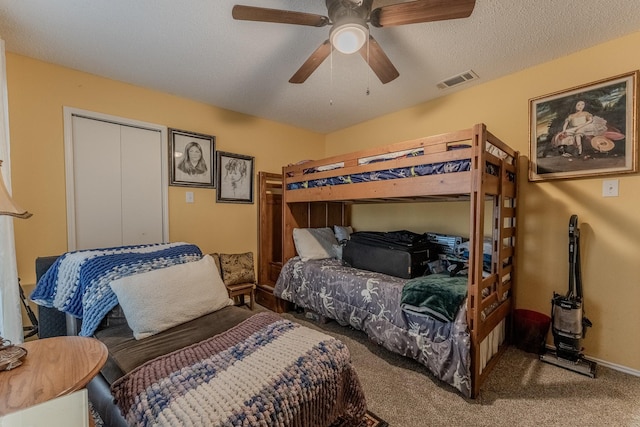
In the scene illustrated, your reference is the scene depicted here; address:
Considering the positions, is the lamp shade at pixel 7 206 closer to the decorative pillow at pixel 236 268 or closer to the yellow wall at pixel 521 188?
the yellow wall at pixel 521 188

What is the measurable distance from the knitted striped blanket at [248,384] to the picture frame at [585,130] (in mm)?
2247

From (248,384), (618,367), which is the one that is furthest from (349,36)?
(618,367)

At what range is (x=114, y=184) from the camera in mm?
2424

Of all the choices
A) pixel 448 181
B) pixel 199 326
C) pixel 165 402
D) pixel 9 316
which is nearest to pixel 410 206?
pixel 448 181

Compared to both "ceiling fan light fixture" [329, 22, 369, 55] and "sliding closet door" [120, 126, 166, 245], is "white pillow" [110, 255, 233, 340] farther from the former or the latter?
"ceiling fan light fixture" [329, 22, 369, 55]

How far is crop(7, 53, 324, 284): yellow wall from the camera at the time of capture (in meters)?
2.02

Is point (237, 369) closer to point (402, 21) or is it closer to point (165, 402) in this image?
point (165, 402)

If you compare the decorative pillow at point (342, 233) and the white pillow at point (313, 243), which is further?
the decorative pillow at point (342, 233)

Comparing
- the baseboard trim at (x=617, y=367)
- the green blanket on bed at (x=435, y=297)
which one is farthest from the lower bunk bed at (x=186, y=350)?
the baseboard trim at (x=617, y=367)

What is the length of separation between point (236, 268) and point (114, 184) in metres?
1.39

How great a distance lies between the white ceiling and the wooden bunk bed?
2.28 ft

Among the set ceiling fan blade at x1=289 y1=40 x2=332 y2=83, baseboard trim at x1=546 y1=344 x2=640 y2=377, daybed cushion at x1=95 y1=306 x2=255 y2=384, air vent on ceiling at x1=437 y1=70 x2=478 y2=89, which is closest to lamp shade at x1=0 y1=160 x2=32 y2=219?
daybed cushion at x1=95 y1=306 x2=255 y2=384

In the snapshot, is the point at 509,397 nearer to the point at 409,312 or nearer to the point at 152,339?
the point at 409,312

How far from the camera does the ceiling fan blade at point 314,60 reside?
62.8 inches
